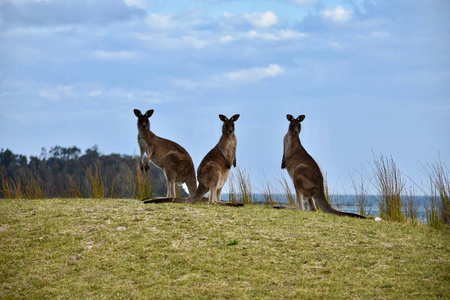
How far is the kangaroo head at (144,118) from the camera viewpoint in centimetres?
1085

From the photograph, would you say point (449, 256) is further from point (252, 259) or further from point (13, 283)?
→ point (13, 283)

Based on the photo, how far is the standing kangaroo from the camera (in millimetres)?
10000

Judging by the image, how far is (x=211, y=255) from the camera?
25.1 feet

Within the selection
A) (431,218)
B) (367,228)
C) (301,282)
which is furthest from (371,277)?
(431,218)

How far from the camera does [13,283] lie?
759 cm

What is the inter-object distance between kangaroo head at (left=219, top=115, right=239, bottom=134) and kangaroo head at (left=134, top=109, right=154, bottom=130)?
1624 millimetres

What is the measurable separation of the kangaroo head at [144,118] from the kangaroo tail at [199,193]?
1.91m

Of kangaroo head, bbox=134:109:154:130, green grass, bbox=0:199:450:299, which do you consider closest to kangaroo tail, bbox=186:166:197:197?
green grass, bbox=0:199:450:299

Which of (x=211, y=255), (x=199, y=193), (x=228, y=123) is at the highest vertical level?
(x=228, y=123)

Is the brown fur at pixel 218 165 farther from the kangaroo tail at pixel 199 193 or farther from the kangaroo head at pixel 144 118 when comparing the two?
the kangaroo head at pixel 144 118

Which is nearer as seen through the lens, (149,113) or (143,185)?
(149,113)

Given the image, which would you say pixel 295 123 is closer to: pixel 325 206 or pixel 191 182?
pixel 325 206

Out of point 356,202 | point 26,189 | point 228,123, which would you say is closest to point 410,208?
point 356,202

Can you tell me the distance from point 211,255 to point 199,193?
2566 millimetres
